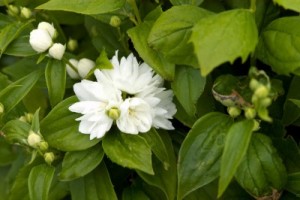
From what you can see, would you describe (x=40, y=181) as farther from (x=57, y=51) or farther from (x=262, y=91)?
(x=262, y=91)

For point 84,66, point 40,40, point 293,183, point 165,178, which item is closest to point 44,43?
point 40,40

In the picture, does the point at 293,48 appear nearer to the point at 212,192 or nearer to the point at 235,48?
the point at 235,48

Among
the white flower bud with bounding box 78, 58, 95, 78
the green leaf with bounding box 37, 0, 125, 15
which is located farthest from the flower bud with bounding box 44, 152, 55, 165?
the green leaf with bounding box 37, 0, 125, 15

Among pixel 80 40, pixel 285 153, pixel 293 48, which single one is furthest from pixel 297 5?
pixel 80 40

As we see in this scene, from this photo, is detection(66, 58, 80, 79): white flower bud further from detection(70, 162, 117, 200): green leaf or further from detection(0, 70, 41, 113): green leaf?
detection(70, 162, 117, 200): green leaf

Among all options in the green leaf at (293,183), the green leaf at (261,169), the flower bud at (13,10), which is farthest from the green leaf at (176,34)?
the flower bud at (13,10)

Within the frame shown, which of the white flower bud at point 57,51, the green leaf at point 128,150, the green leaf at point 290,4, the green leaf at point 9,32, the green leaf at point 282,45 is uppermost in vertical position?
the green leaf at point 290,4

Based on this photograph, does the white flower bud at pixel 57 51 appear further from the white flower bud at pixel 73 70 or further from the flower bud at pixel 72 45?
the flower bud at pixel 72 45
